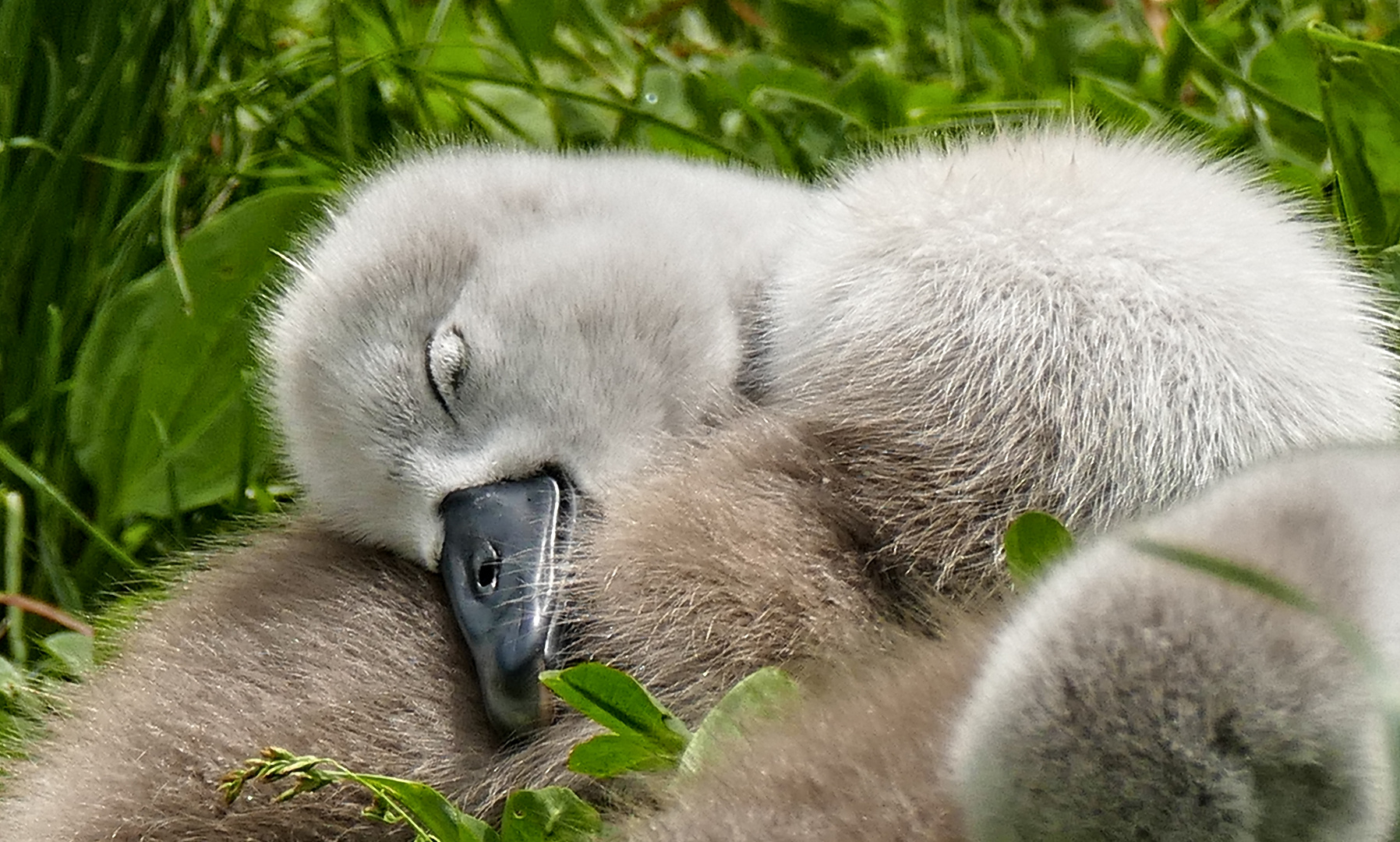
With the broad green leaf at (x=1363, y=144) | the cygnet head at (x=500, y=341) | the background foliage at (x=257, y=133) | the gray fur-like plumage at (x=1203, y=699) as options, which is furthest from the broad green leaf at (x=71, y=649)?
the broad green leaf at (x=1363, y=144)

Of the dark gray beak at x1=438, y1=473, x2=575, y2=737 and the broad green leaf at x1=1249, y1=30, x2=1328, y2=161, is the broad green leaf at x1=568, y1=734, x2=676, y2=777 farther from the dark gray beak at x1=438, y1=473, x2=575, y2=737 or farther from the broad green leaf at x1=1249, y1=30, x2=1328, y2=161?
the broad green leaf at x1=1249, y1=30, x2=1328, y2=161

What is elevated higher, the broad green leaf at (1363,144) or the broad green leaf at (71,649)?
the broad green leaf at (1363,144)

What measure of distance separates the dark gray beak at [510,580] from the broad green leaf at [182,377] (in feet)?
1.57

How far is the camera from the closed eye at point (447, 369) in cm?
166

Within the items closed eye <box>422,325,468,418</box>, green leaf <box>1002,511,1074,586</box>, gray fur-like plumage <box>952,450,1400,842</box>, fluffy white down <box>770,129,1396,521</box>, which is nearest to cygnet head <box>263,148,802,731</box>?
closed eye <box>422,325,468,418</box>

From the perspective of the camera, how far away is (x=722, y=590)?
4.32ft

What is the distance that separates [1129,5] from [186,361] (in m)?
1.47

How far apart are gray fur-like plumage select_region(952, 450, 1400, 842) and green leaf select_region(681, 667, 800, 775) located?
9.9 inches

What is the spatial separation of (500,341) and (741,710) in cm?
59

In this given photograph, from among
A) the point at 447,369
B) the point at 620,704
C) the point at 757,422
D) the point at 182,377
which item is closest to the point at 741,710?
the point at 620,704

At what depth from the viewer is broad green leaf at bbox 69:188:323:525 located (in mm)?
1938

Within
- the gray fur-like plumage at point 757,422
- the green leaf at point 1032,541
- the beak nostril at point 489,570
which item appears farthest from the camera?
the beak nostril at point 489,570

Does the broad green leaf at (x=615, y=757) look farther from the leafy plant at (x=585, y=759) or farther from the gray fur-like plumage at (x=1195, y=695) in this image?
the gray fur-like plumage at (x=1195, y=695)

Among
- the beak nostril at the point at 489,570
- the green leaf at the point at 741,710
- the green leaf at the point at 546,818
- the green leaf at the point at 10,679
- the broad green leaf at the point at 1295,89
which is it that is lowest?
the green leaf at the point at 546,818
